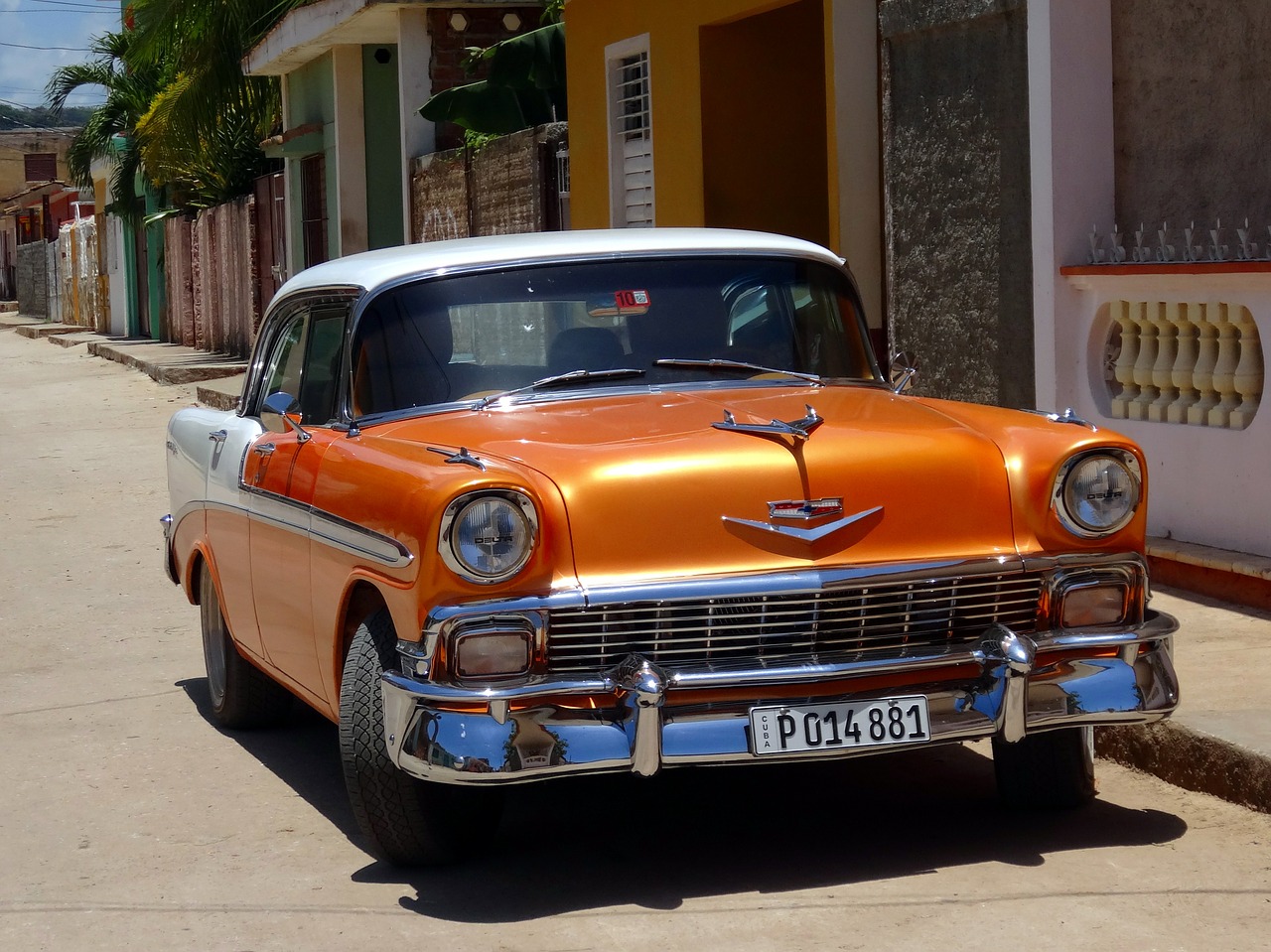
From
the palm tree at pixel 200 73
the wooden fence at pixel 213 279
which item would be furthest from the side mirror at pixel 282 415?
the wooden fence at pixel 213 279

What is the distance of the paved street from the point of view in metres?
3.92

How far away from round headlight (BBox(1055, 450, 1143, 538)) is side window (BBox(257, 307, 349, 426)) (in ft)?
6.57

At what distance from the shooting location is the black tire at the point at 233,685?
5949 millimetres

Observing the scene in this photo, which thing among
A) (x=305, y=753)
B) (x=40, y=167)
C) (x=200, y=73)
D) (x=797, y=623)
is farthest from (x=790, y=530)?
(x=40, y=167)

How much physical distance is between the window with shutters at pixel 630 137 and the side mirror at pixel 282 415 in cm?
797

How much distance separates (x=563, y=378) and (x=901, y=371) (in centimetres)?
114

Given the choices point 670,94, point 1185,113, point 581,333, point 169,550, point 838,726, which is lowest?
point 838,726

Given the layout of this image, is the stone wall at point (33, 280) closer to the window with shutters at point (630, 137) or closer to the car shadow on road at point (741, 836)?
the window with shutters at point (630, 137)

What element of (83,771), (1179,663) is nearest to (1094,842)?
(1179,663)

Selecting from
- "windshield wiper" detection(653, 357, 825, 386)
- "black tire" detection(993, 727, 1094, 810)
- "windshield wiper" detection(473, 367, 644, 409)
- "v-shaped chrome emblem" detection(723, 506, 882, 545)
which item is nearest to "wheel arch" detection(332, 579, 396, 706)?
"windshield wiper" detection(473, 367, 644, 409)

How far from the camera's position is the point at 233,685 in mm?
5980

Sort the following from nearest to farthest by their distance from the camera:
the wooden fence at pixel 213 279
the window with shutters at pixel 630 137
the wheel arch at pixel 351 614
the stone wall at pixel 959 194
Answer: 1. the wheel arch at pixel 351 614
2. the stone wall at pixel 959 194
3. the window with shutters at pixel 630 137
4. the wooden fence at pixel 213 279

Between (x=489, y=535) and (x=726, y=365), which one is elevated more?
(x=726, y=365)

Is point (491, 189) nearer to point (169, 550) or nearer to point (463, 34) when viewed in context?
point (463, 34)
